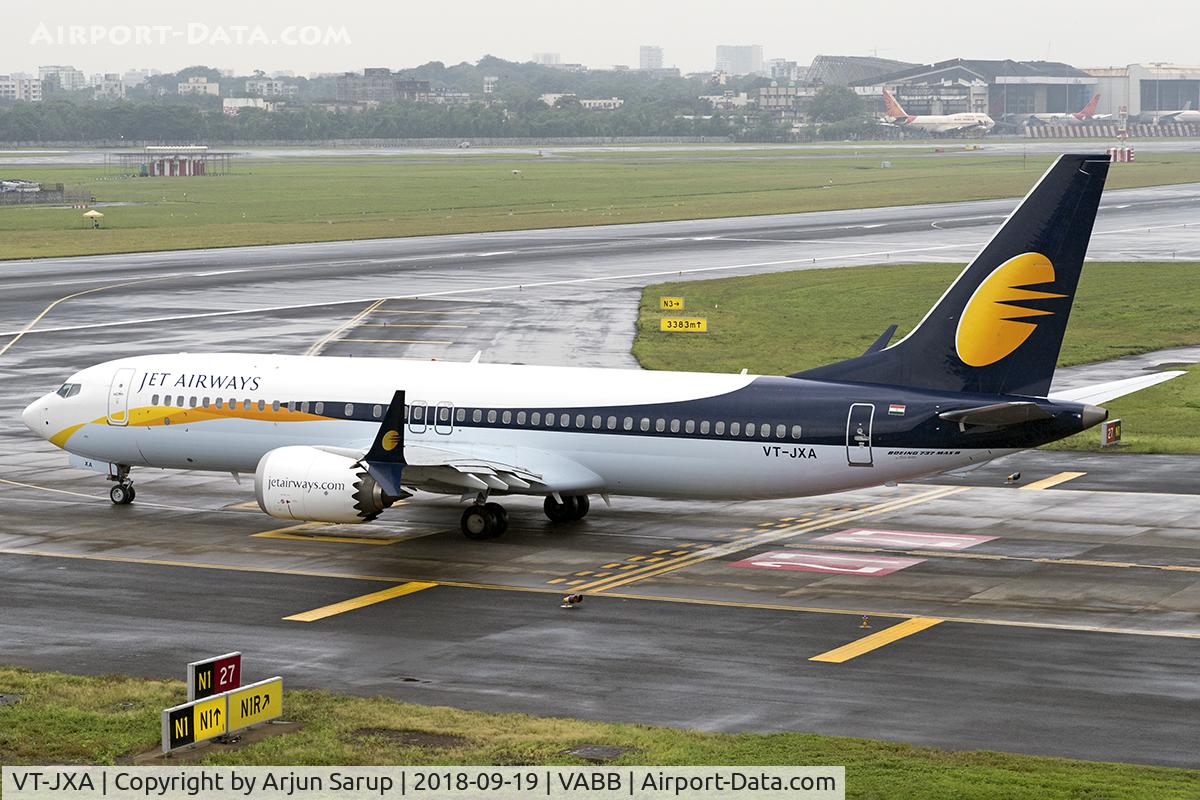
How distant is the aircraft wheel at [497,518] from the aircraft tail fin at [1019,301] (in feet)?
34.4

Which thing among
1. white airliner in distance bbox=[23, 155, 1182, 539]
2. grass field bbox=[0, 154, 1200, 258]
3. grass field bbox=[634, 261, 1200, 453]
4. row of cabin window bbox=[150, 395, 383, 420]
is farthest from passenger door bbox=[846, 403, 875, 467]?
grass field bbox=[0, 154, 1200, 258]

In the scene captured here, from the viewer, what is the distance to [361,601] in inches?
1431

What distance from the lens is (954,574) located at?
38281 mm

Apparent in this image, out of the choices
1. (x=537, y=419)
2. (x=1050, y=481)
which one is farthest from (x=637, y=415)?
(x=1050, y=481)

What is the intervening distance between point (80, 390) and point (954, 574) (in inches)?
953

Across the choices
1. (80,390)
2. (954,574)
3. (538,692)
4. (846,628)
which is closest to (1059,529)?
(954,574)

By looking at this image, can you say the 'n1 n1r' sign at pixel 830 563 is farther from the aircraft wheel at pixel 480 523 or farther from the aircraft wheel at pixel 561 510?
the aircraft wheel at pixel 480 523

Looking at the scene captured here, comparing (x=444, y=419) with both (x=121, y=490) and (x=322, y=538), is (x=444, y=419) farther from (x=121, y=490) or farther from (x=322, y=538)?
(x=121, y=490)

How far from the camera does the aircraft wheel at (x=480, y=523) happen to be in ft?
139

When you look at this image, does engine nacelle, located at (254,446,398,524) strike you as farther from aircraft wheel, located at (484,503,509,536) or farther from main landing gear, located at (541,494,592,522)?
main landing gear, located at (541,494,592,522)

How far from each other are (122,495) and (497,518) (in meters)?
11.9

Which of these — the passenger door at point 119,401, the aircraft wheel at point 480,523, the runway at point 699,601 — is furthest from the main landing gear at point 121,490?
the aircraft wheel at point 480,523

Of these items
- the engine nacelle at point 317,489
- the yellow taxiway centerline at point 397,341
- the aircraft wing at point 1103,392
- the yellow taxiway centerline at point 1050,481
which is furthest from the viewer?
the yellow taxiway centerline at point 397,341

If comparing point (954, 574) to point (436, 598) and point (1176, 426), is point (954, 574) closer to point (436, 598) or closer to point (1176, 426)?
point (436, 598)
